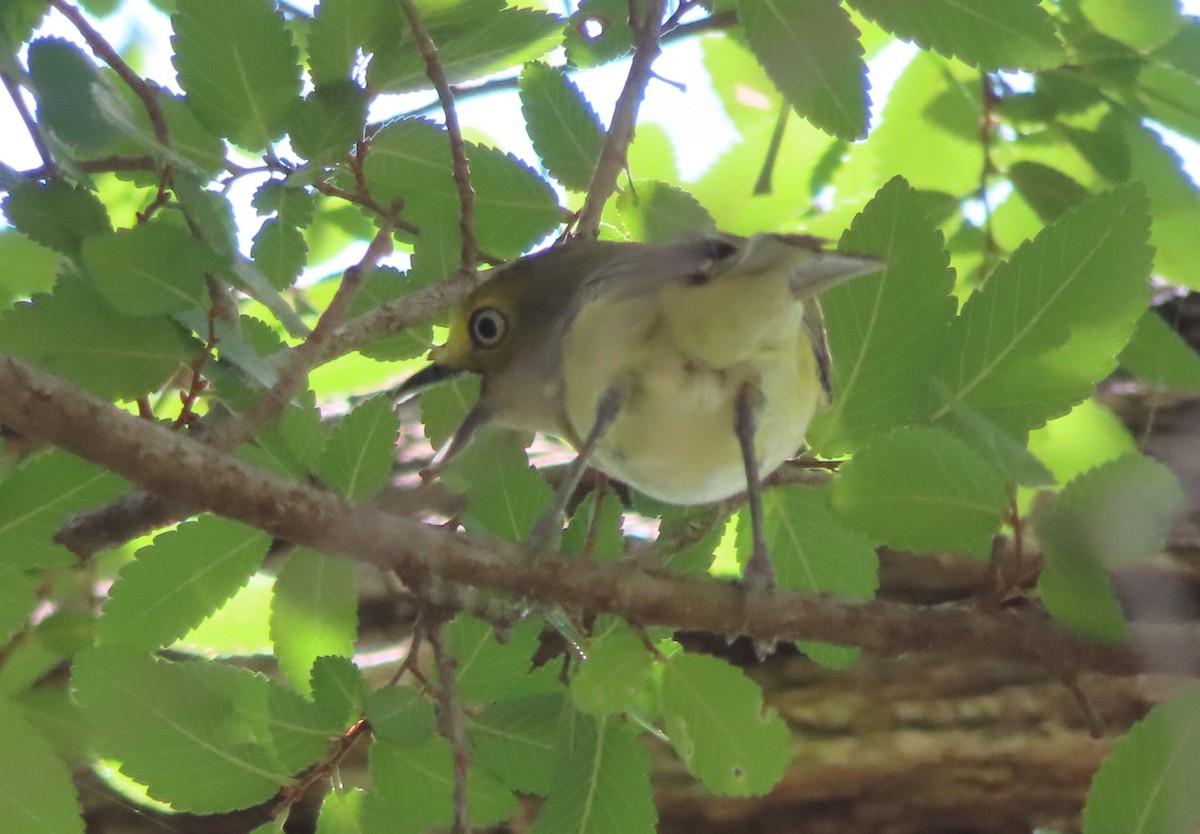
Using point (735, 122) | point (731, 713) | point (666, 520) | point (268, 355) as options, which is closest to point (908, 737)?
point (666, 520)

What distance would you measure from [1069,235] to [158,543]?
1281 mm

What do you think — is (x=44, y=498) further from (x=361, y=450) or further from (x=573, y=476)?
(x=573, y=476)

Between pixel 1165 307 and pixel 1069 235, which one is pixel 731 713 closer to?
pixel 1069 235

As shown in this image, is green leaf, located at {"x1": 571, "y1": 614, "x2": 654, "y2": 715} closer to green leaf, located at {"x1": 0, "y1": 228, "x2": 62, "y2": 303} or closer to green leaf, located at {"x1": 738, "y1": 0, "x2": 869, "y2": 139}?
green leaf, located at {"x1": 738, "y1": 0, "x2": 869, "y2": 139}

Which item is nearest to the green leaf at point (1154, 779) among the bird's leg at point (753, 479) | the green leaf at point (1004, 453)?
the green leaf at point (1004, 453)

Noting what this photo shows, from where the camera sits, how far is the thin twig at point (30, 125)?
61.2 inches

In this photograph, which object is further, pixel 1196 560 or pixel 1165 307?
pixel 1165 307

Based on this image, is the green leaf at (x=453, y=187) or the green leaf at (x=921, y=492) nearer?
the green leaf at (x=921, y=492)

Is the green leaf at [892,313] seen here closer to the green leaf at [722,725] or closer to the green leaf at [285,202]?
the green leaf at [722,725]

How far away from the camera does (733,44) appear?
2689 millimetres

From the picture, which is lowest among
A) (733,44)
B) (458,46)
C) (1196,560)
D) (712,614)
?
(1196,560)

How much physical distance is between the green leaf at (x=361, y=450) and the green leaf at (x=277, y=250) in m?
0.39

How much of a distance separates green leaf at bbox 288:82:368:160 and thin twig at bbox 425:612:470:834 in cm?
68

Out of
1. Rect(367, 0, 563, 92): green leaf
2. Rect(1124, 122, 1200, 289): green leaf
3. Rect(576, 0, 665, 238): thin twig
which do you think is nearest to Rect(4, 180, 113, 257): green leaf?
Rect(367, 0, 563, 92): green leaf
